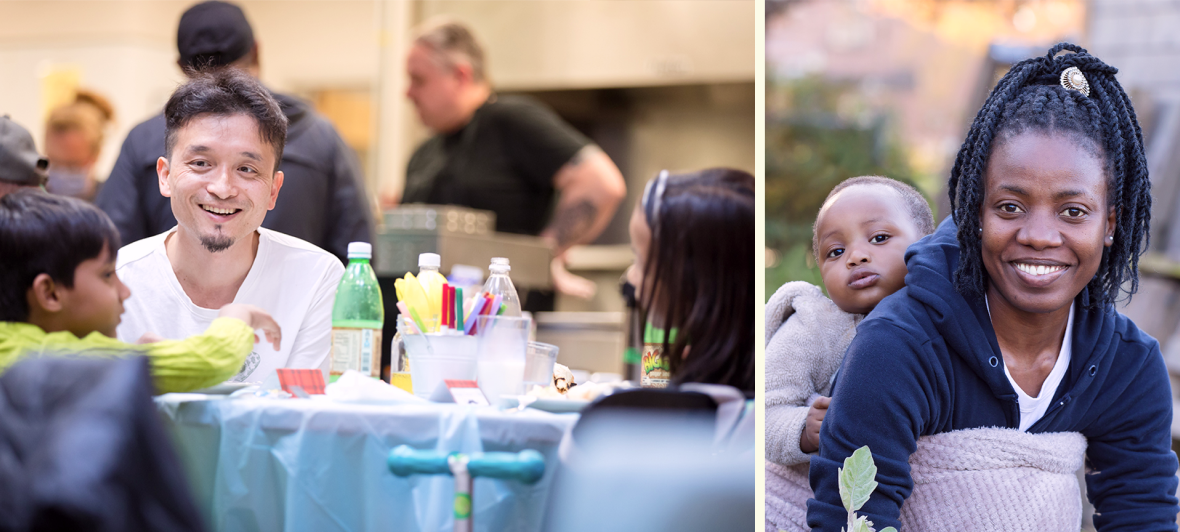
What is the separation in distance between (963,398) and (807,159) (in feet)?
2.55

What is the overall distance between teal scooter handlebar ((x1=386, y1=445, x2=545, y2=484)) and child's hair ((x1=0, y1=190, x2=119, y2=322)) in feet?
1.69

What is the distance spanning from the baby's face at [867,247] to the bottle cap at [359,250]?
0.75 m

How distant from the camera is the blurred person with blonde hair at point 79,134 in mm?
2805

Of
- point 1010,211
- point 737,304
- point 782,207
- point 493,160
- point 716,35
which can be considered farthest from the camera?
point 716,35

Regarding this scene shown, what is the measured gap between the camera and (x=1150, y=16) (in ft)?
11.0

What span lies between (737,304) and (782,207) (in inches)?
9.9

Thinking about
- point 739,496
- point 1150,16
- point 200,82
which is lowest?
point 739,496

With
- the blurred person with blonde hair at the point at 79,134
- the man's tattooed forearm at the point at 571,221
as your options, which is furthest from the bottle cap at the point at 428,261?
→ the man's tattooed forearm at the point at 571,221

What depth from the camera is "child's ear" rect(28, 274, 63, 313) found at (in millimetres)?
1347

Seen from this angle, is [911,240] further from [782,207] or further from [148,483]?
[148,483]

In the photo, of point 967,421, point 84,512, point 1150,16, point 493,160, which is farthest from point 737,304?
point 1150,16

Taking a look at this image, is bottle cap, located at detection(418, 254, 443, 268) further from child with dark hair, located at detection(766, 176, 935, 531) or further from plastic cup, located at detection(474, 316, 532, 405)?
child with dark hair, located at detection(766, 176, 935, 531)

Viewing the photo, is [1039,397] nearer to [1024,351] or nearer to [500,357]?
[1024,351]

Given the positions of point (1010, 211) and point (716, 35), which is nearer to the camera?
point (1010, 211)
